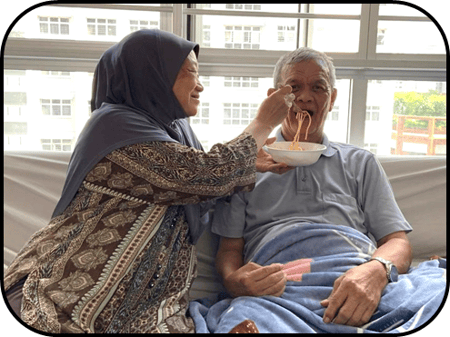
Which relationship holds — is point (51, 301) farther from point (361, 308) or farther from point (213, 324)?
point (361, 308)

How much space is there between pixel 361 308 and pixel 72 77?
205cm

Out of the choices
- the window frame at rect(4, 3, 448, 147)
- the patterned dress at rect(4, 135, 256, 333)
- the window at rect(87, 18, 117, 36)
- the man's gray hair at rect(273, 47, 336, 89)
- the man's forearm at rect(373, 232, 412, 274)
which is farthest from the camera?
the window at rect(87, 18, 117, 36)

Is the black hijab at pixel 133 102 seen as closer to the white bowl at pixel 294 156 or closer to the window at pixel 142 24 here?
the white bowl at pixel 294 156

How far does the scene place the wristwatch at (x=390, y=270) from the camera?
1.38 m

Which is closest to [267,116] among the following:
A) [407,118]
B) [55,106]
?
[55,106]

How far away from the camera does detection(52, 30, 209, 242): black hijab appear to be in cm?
127

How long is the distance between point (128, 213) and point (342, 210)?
0.72 meters

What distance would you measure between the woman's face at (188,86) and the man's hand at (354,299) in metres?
0.67

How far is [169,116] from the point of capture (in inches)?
56.2

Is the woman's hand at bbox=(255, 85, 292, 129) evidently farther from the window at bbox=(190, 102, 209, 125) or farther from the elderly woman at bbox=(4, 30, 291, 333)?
the window at bbox=(190, 102, 209, 125)

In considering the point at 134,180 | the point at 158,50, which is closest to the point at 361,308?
the point at 134,180

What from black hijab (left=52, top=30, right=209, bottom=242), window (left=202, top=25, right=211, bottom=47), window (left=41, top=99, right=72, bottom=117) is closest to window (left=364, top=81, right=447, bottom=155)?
window (left=202, top=25, right=211, bottom=47)

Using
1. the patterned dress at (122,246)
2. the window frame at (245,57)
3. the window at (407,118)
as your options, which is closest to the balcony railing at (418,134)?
the window at (407,118)

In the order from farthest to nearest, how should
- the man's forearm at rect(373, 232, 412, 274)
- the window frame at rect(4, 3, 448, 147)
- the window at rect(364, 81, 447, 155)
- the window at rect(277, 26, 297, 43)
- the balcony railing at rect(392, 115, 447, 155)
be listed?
the balcony railing at rect(392, 115, 447, 155)
the window at rect(364, 81, 447, 155)
the window at rect(277, 26, 297, 43)
the window frame at rect(4, 3, 448, 147)
the man's forearm at rect(373, 232, 412, 274)
